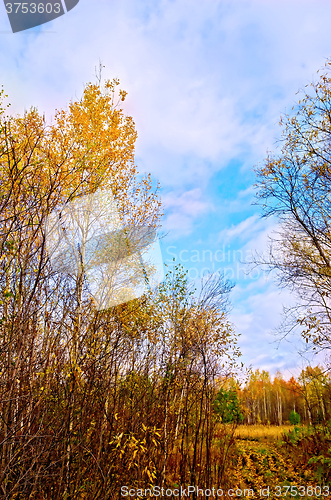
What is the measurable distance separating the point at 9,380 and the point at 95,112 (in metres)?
8.44

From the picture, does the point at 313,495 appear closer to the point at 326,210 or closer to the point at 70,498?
the point at 70,498

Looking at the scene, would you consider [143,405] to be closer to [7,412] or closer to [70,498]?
[70,498]

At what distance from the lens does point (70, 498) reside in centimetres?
304

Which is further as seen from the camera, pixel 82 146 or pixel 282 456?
pixel 282 456

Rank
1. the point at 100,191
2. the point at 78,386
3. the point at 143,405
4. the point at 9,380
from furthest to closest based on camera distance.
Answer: the point at 100,191 < the point at 143,405 < the point at 78,386 < the point at 9,380

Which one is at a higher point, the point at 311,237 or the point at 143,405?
the point at 311,237

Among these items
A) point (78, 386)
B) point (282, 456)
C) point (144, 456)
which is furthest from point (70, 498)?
point (282, 456)

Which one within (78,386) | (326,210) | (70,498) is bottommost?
(70,498)

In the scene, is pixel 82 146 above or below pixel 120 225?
above

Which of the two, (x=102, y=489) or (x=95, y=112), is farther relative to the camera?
(x=95, y=112)

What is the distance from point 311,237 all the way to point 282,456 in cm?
671

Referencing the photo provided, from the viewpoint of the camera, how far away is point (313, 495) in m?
5.65

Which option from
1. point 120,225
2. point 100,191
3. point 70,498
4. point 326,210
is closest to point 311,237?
point 326,210

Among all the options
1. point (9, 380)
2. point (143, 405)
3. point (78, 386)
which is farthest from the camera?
point (143, 405)
